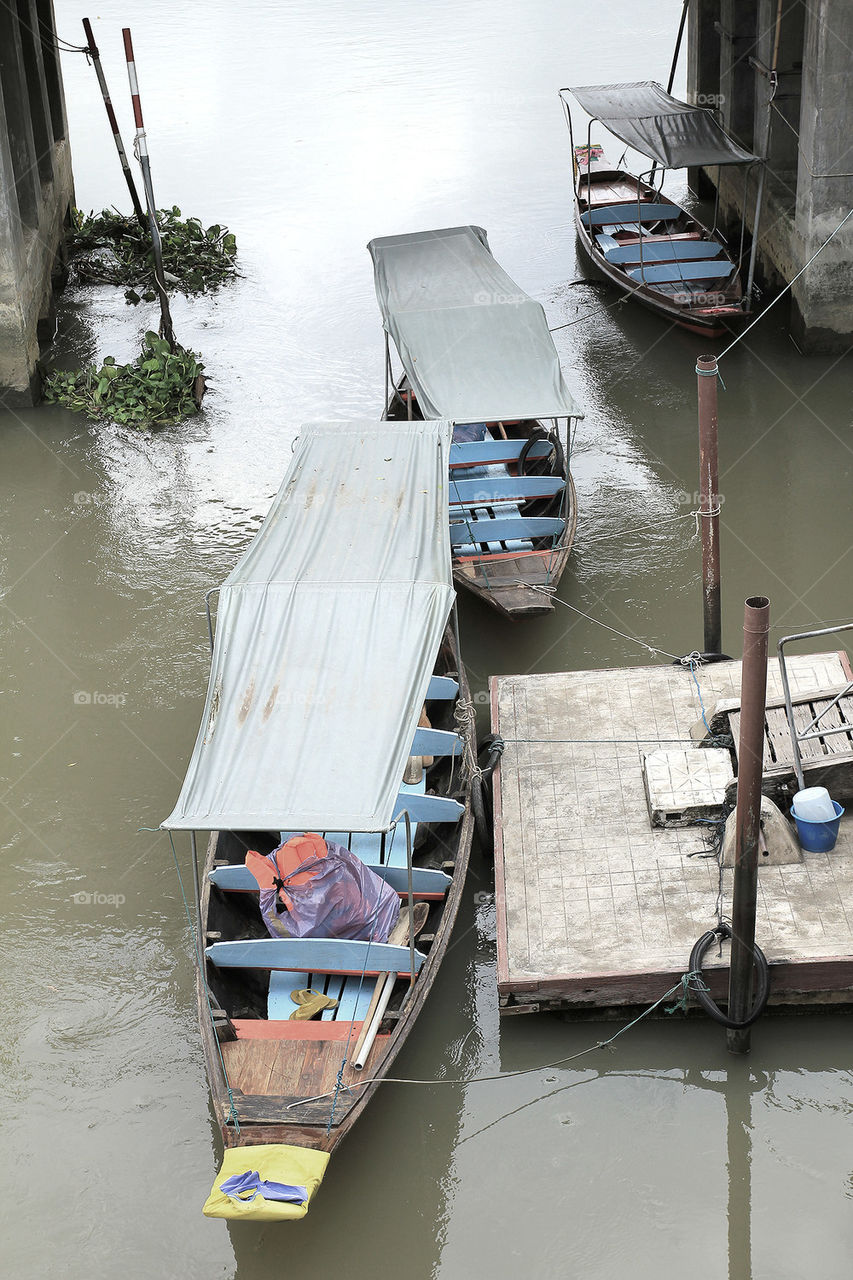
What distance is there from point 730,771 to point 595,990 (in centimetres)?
185

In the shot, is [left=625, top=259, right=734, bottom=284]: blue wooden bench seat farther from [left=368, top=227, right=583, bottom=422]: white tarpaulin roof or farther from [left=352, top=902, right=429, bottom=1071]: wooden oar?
[left=352, top=902, right=429, bottom=1071]: wooden oar

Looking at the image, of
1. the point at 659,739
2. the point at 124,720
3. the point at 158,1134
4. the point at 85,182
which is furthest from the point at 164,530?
the point at 85,182

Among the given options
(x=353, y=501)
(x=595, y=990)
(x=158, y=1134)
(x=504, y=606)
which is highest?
(x=353, y=501)

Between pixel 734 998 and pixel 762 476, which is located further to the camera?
pixel 762 476

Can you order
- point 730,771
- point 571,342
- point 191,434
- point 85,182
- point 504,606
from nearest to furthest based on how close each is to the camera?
1. point 730,771
2. point 504,606
3. point 191,434
4. point 571,342
5. point 85,182

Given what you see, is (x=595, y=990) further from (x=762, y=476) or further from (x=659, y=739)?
(x=762, y=476)

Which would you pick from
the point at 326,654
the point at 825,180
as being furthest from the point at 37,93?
the point at 326,654

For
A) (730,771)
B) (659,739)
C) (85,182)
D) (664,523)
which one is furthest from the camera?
(85,182)

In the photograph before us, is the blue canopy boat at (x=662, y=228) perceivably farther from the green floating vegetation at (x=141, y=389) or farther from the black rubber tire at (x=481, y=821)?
the black rubber tire at (x=481, y=821)

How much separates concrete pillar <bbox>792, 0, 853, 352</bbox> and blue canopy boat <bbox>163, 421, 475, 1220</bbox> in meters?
7.35

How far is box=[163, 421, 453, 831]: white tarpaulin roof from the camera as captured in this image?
6.55 meters

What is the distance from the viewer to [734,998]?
6.71 m

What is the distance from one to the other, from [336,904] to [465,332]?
6.38 m

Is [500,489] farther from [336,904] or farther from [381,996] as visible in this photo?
[381,996]
